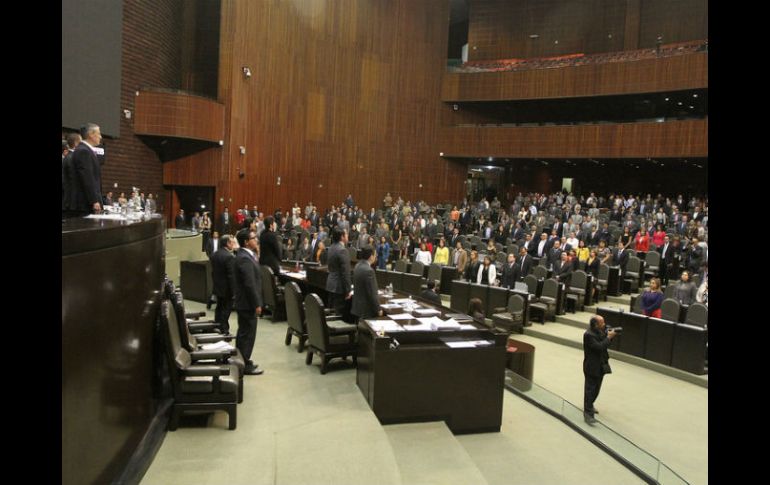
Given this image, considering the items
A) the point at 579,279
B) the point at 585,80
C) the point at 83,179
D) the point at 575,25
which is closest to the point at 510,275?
the point at 579,279

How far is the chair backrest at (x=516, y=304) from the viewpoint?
30.6 feet

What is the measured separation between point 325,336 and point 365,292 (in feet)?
1.89

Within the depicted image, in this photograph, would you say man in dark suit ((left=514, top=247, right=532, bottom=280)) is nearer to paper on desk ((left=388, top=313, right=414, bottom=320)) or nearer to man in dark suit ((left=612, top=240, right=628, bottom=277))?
man in dark suit ((left=612, top=240, right=628, bottom=277))

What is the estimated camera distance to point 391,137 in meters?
22.9

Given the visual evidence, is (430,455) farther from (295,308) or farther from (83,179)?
(83,179)

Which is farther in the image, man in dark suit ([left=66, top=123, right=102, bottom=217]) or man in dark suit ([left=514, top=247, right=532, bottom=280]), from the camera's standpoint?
man in dark suit ([left=514, top=247, right=532, bottom=280])

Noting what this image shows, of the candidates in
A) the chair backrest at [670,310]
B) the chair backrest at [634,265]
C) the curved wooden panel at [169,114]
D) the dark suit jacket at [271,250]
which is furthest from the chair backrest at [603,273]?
the curved wooden panel at [169,114]

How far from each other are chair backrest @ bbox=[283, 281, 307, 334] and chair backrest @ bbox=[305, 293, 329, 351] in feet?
1.22

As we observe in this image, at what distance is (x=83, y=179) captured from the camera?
12.3 ft

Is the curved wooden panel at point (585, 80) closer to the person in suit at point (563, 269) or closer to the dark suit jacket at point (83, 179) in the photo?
the person in suit at point (563, 269)

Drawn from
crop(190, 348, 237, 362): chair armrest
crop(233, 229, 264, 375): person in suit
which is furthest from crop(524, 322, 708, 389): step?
crop(190, 348, 237, 362): chair armrest

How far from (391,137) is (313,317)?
17959 mm

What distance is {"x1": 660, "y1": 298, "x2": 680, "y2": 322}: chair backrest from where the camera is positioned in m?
8.25
